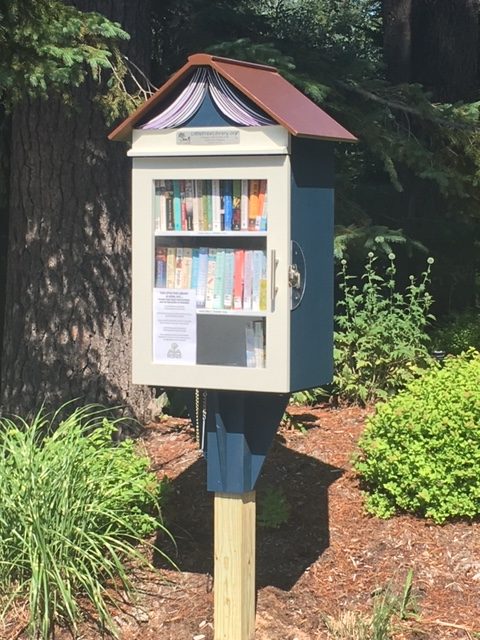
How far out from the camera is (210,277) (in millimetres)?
3982

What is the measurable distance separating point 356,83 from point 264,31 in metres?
1.15

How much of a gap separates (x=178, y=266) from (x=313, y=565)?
173 cm

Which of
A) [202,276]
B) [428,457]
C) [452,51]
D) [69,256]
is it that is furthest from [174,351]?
[452,51]

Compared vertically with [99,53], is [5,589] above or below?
below

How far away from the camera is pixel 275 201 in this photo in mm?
3803

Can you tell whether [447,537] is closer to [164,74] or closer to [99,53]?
[99,53]

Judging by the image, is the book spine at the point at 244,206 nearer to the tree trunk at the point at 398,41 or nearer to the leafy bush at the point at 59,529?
the leafy bush at the point at 59,529

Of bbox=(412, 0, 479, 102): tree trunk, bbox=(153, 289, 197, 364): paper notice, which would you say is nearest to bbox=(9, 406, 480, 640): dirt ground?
bbox=(153, 289, 197, 364): paper notice

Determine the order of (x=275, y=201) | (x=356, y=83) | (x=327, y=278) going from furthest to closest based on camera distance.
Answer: (x=356, y=83)
(x=327, y=278)
(x=275, y=201)

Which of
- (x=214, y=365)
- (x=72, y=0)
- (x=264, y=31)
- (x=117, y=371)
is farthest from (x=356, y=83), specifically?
(x=214, y=365)

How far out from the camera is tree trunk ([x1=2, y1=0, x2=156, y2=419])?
20.1 ft

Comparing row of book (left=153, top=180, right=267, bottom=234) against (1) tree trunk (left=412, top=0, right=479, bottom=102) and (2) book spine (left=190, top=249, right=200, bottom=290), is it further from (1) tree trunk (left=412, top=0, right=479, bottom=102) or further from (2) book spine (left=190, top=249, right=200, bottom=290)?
(1) tree trunk (left=412, top=0, right=479, bottom=102)

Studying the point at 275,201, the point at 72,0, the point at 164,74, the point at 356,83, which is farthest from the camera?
the point at 164,74

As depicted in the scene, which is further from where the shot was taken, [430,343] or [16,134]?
[430,343]
